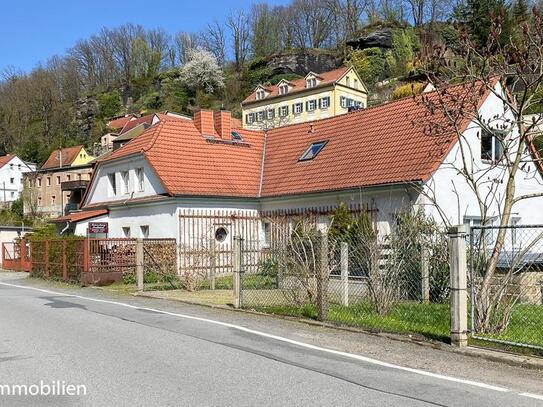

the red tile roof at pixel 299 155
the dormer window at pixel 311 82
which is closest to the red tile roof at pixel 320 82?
the dormer window at pixel 311 82

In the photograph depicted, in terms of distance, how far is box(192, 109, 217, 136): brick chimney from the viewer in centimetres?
2975

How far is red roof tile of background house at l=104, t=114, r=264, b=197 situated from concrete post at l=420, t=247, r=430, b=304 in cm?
1387

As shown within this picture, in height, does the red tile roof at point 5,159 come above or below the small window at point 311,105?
below

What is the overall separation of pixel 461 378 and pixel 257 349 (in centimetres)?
301

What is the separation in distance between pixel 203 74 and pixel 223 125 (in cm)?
7279

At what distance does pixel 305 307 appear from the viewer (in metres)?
12.8

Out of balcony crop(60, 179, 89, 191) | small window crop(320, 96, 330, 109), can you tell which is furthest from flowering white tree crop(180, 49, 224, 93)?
balcony crop(60, 179, 89, 191)

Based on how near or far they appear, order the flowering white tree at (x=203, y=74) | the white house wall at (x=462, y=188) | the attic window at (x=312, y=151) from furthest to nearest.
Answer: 1. the flowering white tree at (x=203, y=74)
2. the attic window at (x=312, y=151)
3. the white house wall at (x=462, y=188)

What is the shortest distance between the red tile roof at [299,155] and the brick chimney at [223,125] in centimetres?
81

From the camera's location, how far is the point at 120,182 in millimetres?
29375

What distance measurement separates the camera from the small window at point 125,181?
94.6 ft

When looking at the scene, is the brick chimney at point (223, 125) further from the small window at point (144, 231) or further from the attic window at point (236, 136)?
the small window at point (144, 231)

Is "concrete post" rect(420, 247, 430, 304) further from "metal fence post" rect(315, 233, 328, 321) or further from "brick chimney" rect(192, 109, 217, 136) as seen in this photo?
"brick chimney" rect(192, 109, 217, 136)

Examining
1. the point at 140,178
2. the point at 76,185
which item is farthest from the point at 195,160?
the point at 76,185
